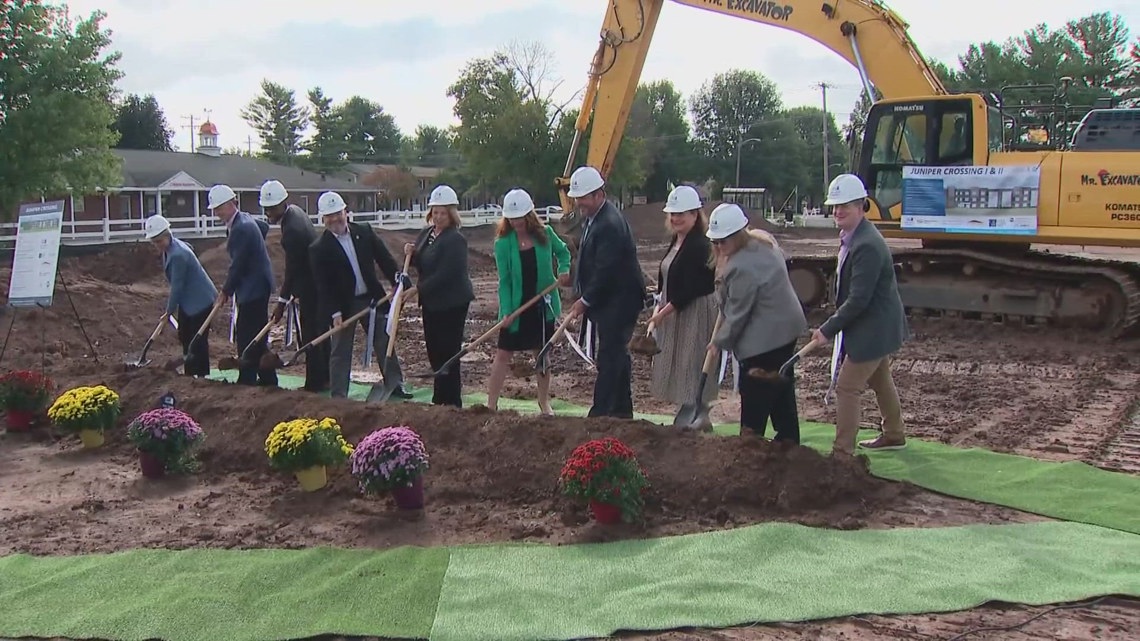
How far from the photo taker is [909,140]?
41.2ft

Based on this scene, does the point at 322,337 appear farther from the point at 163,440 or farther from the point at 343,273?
the point at 163,440

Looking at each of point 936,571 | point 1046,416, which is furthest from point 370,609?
point 1046,416

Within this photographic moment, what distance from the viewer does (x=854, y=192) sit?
6152 mm

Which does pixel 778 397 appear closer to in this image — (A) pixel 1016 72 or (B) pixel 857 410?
(B) pixel 857 410

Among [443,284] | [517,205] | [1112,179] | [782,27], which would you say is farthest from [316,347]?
[1112,179]

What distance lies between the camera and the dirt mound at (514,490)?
531 centimetres

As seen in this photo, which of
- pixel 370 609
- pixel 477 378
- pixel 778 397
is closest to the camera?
pixel 370 609

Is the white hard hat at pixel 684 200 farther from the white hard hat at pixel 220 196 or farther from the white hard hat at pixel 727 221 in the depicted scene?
the white hard hat at pixel 220 196

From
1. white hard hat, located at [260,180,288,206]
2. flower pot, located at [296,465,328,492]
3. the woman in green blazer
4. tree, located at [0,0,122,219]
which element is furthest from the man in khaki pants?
tree, located at [0,0,122,219]

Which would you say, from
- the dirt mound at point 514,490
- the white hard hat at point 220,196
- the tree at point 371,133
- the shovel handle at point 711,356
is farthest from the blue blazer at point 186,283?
the tree at point 371,133

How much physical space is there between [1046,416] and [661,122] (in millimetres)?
67087

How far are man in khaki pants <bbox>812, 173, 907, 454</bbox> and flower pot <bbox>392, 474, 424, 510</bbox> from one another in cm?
244

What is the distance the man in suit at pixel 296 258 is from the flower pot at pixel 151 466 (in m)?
2.03

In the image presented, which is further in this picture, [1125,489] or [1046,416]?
[1046,416]
